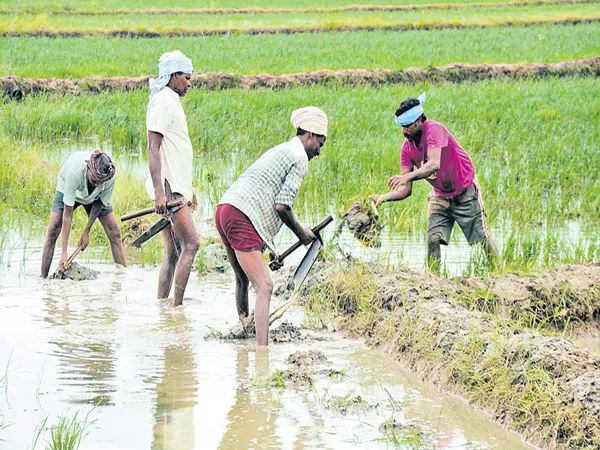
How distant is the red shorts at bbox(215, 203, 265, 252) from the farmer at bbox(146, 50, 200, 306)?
79 centimetres

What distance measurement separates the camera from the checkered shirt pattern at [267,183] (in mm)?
4727

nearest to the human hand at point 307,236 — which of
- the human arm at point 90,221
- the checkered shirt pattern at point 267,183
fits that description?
the checkered shirt pattern at point 267,183

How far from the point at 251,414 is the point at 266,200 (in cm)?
124

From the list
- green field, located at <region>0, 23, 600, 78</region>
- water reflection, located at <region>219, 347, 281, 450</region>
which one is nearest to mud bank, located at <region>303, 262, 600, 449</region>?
water reflection, located at <region>219, 347, 281, 450</region>

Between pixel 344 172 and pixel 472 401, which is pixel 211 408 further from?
pixel 344 172

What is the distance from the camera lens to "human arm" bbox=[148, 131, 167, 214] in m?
5.47

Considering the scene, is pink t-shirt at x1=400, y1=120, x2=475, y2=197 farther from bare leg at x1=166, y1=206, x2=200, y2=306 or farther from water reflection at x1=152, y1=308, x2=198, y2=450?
water reflection at x1=152, y1=308, x2=198, y2=450

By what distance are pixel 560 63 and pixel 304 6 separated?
1700 cm

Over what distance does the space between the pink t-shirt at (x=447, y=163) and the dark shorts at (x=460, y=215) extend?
0.23 feet

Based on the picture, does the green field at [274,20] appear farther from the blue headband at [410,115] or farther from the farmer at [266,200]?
the farmer at [266,200]

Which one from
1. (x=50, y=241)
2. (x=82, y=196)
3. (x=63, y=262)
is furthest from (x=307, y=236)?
(x=50, y=241)

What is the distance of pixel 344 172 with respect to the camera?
29.9ft

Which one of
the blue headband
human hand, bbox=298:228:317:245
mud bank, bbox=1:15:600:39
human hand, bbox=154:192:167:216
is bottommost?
human hand, bbox=298:228:317:245

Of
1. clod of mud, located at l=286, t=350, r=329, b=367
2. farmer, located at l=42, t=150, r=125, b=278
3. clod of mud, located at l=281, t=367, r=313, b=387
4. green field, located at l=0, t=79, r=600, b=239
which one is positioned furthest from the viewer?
green field, located at l=0, t=79, r=600, b=239
